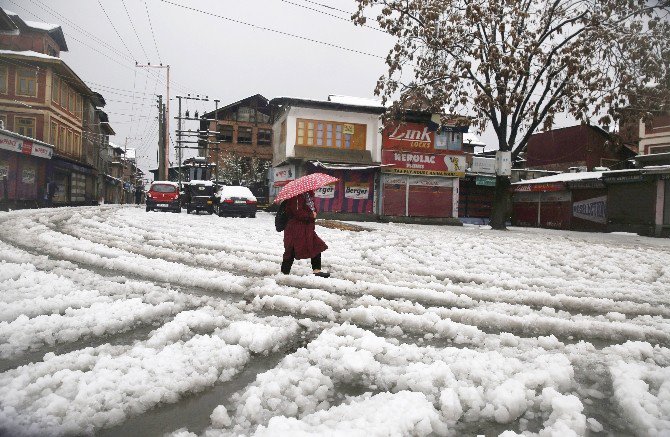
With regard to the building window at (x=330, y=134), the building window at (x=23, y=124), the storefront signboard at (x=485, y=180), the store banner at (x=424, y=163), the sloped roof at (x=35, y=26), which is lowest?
the building window at (x=23, y=124)

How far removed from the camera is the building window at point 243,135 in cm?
4922

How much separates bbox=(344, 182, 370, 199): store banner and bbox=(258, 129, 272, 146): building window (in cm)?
2602

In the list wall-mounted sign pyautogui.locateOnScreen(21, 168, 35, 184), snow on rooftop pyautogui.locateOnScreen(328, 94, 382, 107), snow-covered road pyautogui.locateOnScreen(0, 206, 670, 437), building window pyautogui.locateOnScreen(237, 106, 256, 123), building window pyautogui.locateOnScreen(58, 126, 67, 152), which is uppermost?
building window pyautogui.locateOnScreen(237, 106, 256, 123)

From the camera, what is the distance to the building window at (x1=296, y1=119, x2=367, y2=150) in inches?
1001

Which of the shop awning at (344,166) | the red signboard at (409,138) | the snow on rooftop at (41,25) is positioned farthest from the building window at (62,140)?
the red signboard at (409,138)

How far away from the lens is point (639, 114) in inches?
604

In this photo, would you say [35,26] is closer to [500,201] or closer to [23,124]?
[23,124]

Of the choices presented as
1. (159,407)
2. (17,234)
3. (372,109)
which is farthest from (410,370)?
(372,109)

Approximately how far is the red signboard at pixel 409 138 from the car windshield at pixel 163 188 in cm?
1319

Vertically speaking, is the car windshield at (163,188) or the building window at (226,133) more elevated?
the building window at (226,133)

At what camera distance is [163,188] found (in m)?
24.6

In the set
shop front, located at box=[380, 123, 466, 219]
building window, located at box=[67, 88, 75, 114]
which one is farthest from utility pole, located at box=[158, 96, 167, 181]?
building window, located at box=[67, 88, 75, 114]

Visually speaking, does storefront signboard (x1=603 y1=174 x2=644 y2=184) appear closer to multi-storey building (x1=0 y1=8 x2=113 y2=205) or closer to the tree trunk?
the tree trunk

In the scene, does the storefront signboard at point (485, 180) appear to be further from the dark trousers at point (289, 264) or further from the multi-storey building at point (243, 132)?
the dark trousers at point (289, 264)
